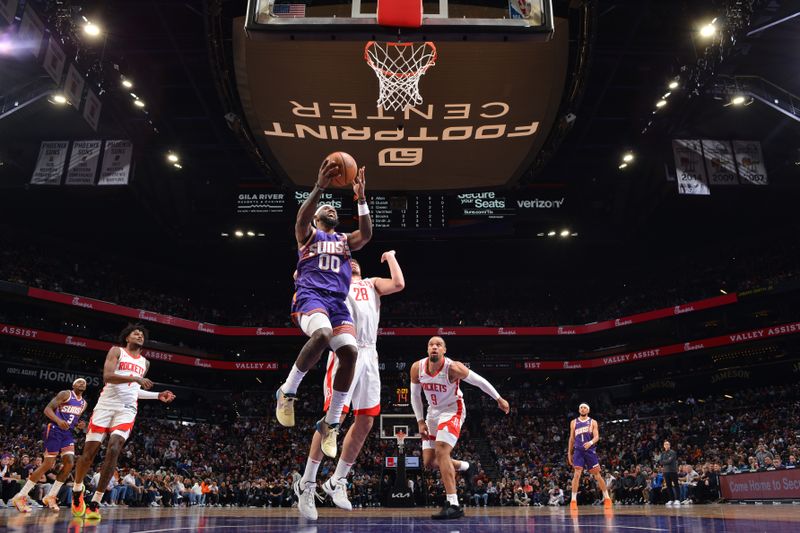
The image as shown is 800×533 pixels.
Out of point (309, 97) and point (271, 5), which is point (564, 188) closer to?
point (309, 97)

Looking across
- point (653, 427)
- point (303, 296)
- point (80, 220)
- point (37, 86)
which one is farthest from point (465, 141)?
point (80, 220)

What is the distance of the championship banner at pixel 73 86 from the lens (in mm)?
16250

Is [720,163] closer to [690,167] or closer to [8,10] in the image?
[690,167]

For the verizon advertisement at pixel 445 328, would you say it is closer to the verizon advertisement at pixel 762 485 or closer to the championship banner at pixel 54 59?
the verizon advertisement at pixel 762 485

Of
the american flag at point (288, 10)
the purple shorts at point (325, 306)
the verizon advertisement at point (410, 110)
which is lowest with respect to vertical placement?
the purple shorts at point (325, 306)

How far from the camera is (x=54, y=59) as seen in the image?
608 inches

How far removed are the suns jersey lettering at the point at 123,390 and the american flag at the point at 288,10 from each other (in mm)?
4905

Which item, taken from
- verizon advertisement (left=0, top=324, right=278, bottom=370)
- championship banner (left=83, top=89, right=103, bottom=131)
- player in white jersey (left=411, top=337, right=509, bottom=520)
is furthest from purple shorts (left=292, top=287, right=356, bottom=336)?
verizon advertisement (left=0, top=324, right=278, bottom=370)

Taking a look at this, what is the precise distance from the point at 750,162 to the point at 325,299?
68.4 ft

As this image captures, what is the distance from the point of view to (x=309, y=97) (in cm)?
1369

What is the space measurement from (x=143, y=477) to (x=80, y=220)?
49.6 ft

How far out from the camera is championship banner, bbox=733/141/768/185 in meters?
20.8

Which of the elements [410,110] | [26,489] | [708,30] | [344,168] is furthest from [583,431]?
[708,30]

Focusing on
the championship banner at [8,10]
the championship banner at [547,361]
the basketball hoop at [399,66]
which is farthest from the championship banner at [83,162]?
the basketball hoop at [399,66]
